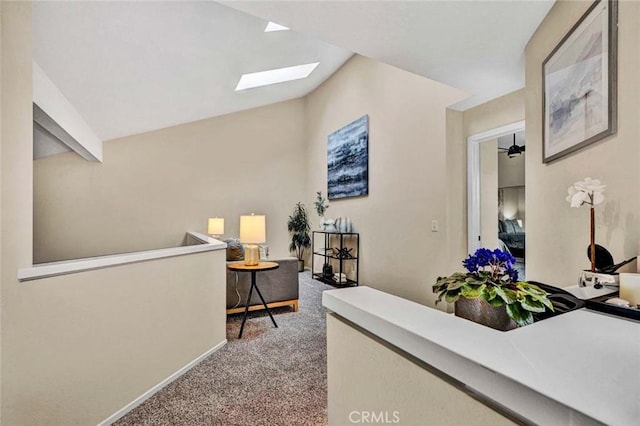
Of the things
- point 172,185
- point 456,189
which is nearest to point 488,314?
point 456,189

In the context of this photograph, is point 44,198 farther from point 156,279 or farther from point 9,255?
point 9,255

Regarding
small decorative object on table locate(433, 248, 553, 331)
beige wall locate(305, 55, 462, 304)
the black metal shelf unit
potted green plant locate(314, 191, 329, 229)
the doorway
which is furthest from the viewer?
potted green plant locate(314, 191, 329, 229)

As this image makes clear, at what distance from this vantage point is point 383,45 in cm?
221

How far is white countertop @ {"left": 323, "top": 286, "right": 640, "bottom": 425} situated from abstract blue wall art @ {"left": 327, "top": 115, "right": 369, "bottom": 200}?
4152 mm

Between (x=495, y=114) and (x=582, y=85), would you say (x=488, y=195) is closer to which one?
(x=495, y=114)

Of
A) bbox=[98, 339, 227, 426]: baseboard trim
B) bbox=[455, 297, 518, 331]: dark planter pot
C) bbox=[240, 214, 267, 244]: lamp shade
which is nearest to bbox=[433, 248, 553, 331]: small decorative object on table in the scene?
bbox=[455, 297, 518, 331]: dark planter pot

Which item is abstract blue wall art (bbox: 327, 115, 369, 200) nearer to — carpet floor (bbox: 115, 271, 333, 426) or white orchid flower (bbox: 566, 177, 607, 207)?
carpet floor (bbox: 115, 271, 333, 426)

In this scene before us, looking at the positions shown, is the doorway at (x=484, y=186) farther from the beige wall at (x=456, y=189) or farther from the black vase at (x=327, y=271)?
the black vase at (x=327, y=271)

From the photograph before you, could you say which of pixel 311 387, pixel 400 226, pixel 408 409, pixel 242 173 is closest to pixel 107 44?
pixel 311 387

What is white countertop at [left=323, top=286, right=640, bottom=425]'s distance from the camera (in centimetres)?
38

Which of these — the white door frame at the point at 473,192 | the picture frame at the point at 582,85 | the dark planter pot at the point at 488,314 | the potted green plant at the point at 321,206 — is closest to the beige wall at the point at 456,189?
the white door frame at the point at 473,192

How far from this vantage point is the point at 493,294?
76 centimetres

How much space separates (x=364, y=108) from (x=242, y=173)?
2.82 meters

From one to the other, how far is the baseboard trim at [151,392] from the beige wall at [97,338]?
2 cm
